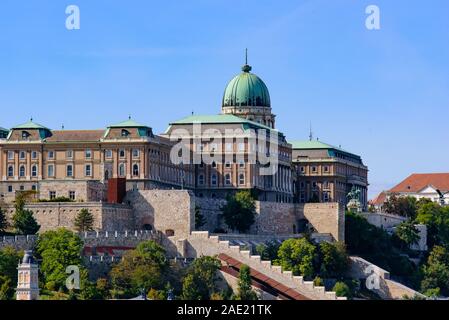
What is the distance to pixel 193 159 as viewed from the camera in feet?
467

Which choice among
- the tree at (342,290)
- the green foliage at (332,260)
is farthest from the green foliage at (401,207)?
the tree at (342,290)

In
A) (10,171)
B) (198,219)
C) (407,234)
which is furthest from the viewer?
(407,234)

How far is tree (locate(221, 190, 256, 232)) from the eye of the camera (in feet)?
413

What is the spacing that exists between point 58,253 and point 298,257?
84.5 ft

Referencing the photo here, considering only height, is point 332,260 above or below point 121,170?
below

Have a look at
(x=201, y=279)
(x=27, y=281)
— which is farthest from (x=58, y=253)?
(x=27, y=281)

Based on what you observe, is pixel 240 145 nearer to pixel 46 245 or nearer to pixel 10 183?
pixel 10 183

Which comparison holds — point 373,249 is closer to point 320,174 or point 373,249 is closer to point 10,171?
point 320,174

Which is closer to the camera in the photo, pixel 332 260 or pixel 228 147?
pixel 332 260

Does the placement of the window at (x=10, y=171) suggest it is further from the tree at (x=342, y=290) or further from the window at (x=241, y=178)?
Result: the tree at (x=342, y=290)

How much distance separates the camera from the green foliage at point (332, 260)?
122m

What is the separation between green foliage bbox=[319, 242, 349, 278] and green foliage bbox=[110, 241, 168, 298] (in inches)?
764

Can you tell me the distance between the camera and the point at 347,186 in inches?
6629

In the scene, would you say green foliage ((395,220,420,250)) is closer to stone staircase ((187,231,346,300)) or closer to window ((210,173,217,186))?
window ((210,173,217,186))
